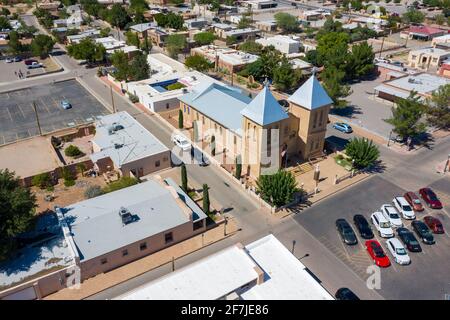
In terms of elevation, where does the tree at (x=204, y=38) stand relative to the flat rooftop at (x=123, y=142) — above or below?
above

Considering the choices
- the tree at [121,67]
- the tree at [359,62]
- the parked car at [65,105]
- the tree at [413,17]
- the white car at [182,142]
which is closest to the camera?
the white car at [182,142]

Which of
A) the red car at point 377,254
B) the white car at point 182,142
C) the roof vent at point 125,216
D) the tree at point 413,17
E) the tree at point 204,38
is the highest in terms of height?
the tree at point 413,17

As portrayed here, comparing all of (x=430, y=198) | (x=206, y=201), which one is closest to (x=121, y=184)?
(x=206, y=201)

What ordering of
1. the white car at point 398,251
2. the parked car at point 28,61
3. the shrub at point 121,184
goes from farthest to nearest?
the parked car at point 28,61
the shrub at point 121,184
the white car at point 398,251

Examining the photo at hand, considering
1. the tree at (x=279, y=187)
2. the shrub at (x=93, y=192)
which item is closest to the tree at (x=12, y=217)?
the shrub at (x=93, y=192)

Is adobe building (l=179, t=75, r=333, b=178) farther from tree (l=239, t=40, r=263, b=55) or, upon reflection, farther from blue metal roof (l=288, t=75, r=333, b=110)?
tree (l=239, t=40, r=263, b=55)

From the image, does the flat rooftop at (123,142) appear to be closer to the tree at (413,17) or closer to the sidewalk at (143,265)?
the sidewalk at (143,265)
